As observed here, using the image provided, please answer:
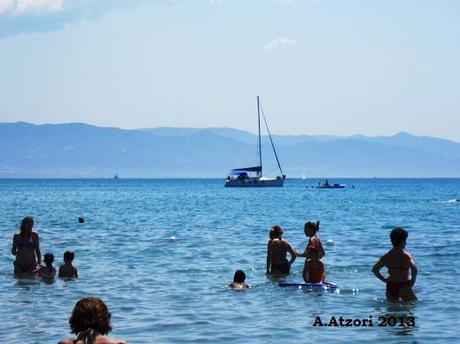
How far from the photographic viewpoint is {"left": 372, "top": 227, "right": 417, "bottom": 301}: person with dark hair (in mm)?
14367

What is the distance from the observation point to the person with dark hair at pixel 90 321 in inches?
273

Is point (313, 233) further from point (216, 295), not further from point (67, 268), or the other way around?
point (67, 268)

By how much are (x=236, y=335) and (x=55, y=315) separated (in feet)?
11.7

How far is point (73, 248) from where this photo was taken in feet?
101

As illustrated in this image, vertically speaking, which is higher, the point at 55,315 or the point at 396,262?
the point at 396,262

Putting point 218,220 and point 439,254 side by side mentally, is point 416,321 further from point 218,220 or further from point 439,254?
point 218,220

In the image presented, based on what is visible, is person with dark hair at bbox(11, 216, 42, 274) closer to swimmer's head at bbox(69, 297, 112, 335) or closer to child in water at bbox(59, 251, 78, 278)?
child in water at bbox(59, 251, 78, 278)

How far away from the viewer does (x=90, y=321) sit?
699cm

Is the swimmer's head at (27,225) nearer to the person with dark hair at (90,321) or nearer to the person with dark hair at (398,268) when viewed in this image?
the person with dark hair at (398,268)

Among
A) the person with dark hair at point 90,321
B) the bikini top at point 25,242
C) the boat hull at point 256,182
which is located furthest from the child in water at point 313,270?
the boat hull at point 256,182

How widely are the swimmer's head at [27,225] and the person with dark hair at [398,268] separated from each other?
293 inches

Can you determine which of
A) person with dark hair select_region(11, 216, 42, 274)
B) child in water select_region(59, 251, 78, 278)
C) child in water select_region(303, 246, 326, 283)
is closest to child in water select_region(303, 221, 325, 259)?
child in water select_region(303, 246, 326, 283)

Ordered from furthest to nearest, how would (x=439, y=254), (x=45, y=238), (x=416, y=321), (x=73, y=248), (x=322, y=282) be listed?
(x=45, y=238)
(x=73, y=248)
(x=439, y=254)
(x=322, y=282)
(x=416, y=321)

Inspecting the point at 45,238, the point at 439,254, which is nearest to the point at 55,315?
the point at 439,254
